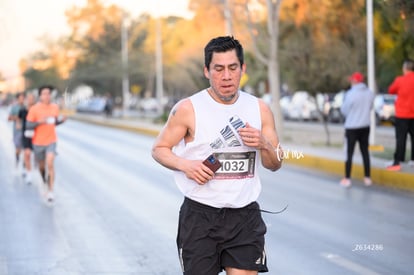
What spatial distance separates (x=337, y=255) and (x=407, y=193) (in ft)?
17.0

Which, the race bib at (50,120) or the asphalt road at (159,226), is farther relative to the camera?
the race bib at (50,120)

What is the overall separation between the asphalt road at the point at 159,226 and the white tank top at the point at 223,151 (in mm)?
2995

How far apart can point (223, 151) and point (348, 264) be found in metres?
3.54

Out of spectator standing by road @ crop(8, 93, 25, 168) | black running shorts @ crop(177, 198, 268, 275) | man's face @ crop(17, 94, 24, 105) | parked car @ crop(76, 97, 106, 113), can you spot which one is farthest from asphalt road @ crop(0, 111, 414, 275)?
parked car @ crop(76, 97, 106, 113)

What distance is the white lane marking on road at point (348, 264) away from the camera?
7264mm

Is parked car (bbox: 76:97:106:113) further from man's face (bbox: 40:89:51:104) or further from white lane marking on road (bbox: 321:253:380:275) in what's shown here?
white lane marking on road (bbox: 321:253:380:275)

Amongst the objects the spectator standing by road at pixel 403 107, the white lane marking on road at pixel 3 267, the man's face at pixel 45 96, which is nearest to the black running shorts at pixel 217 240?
the white lane marking on road at pixel 3 267

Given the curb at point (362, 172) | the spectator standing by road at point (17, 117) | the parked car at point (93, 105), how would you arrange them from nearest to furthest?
1. the curb at point (362, 172)
2. the spectator standing by road at point (17, 117)
3. the parked car at point (93, 105)

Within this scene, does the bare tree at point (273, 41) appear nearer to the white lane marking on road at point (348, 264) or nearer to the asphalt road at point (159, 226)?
the asphalt road at point (159, 226)

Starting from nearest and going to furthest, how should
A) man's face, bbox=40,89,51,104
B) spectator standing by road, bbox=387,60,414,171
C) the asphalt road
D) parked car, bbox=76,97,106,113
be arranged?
the asphalt road, man's face, bbox=40,89,51,104, spectator standing by road, bbox=387,60,414,171, parked car, bbox=76,97,106,113

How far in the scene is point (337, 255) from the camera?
801cm

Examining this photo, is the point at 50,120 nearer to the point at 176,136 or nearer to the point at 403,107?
the point at 403,107

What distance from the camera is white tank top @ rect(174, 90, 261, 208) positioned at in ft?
14.6

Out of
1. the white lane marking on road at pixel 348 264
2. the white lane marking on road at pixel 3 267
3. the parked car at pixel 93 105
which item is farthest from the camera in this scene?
the parked car at pixel 93 105
